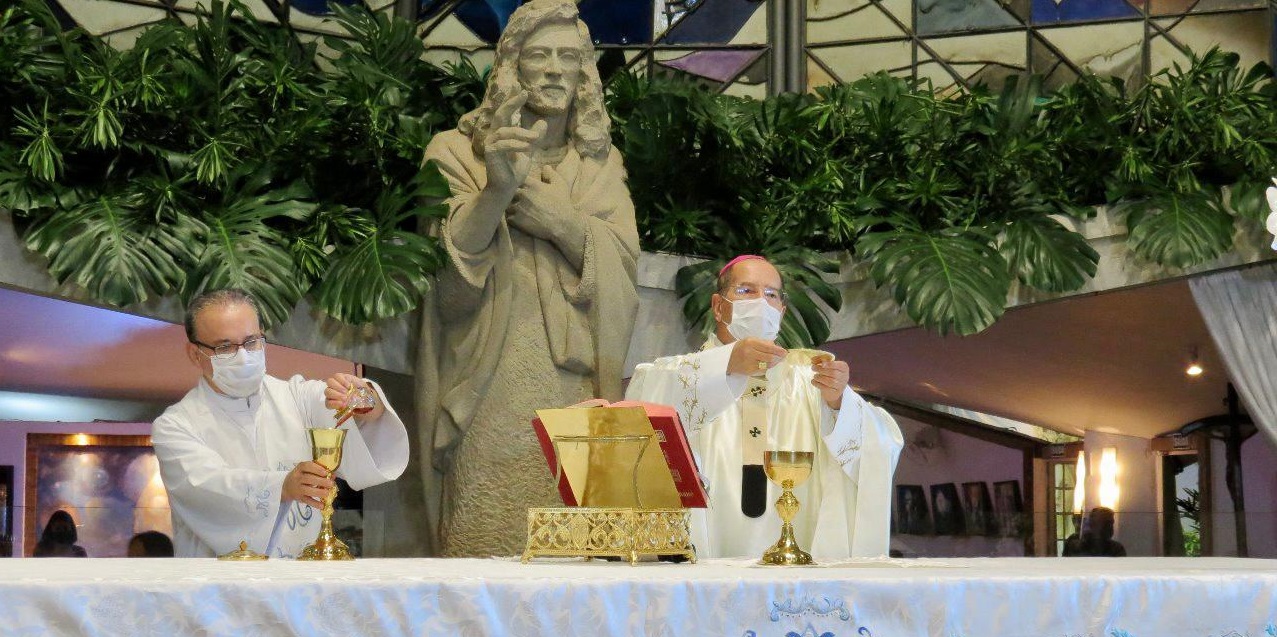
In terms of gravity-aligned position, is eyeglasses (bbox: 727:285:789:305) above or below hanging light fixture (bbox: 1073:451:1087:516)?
above

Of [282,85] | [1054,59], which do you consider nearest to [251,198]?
[282,85]

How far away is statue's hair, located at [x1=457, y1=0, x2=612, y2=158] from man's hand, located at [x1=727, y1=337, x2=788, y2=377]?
220 centimetres

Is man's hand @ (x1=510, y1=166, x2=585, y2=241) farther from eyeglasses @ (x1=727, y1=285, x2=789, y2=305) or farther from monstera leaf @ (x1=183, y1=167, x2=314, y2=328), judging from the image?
eyeglasses @ (x1=727, y1=285, x2=789, y2=305)

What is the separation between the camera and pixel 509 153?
17.5 ft

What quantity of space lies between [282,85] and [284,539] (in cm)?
303

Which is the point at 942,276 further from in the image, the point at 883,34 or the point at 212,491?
the point at 883,34

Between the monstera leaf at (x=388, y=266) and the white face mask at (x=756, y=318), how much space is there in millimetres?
1771

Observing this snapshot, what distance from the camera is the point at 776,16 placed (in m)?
10.5

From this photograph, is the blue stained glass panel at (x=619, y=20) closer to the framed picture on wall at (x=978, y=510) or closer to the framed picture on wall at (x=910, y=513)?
the framed picture on wall at (x=978, y=510)

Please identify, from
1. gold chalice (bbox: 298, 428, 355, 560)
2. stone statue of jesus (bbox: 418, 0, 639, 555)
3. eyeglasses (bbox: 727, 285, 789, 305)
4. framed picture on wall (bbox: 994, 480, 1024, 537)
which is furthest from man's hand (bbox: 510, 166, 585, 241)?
framed picture on wall (bbox: 994, 480, 1024, 537)

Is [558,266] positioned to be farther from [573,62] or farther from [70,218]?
[70,218]

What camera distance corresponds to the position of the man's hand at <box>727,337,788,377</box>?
3.70 m

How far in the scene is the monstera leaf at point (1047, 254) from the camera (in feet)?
23.3

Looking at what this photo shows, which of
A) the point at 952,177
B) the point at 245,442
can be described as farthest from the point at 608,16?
the point at 245,442
